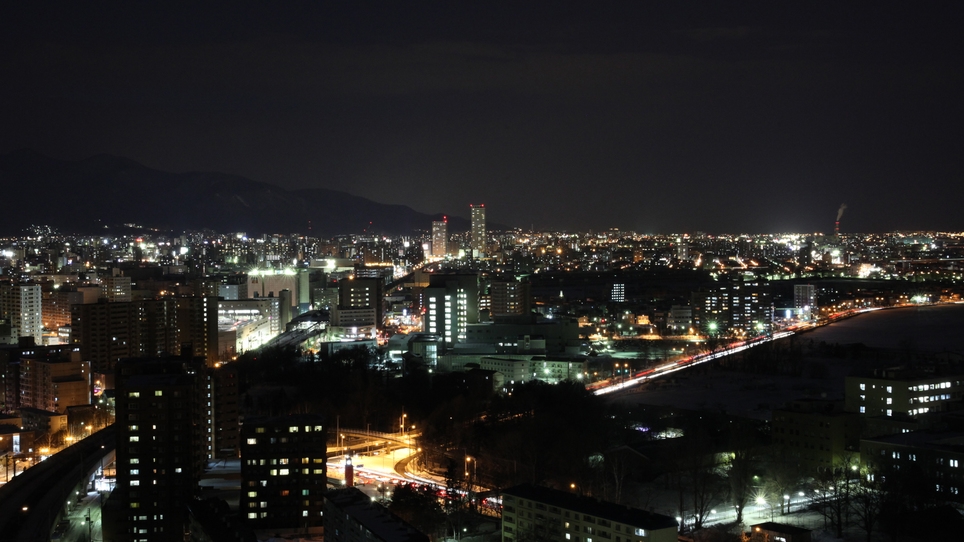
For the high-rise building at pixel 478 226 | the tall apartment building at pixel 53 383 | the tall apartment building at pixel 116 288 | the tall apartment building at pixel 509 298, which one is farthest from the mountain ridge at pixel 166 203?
the tall apartment building at pixel 53 383

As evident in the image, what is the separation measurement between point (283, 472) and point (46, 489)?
2.17 metres

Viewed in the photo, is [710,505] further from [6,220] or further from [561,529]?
[6,220]

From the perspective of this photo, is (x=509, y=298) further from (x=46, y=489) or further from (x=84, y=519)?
(x=84, y=519)

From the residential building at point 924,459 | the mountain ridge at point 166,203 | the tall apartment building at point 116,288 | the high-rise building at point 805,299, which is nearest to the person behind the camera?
the residential building at point 924,459

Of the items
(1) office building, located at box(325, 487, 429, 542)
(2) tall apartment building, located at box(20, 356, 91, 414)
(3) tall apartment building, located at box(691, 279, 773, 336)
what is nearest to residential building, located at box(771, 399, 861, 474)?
(1) office building, located at box(325, 487, 429, 542)

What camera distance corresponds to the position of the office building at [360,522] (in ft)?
20.0

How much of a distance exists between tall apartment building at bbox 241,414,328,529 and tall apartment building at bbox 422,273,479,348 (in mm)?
10121

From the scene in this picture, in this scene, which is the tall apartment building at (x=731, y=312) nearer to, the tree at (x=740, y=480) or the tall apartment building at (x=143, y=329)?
the tall apartment building at (x=143, y=329)

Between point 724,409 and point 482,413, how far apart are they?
2.77 metres

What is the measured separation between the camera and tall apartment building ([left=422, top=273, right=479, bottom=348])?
18266 mm

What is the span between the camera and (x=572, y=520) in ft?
21.7

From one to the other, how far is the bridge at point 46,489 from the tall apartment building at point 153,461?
0.49 metres

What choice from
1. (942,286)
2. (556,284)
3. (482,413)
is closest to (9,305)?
(482,413)

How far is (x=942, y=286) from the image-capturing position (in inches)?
1167
